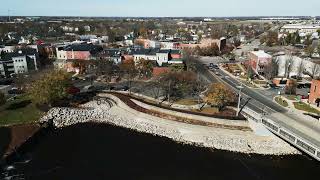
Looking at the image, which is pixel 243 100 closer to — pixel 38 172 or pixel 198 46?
pixel 38 172

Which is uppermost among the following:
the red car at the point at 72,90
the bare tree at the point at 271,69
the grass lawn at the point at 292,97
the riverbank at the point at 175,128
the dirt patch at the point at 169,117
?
the bare tree at the point at 271,69

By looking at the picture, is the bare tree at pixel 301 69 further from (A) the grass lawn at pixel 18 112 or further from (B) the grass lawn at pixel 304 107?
(A) the grass lawn at pixel 18 112

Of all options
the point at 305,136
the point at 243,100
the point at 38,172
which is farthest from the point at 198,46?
the point at 38,172

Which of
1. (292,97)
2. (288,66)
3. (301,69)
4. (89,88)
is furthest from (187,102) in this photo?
(301,69)

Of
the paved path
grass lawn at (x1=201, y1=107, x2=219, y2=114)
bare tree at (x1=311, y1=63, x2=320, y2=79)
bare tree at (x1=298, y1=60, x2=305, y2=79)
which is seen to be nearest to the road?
the paved path

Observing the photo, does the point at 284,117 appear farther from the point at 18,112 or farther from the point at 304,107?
the point at 18,112

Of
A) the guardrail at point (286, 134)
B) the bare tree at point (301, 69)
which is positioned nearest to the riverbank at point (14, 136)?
the guardrail at point (286, 134)
